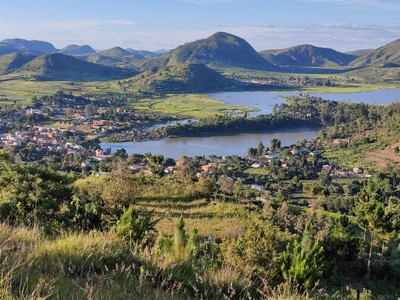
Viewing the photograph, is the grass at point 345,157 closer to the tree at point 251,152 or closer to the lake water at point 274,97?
the tree at point 251,152

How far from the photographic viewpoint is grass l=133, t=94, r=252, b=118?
65125mm

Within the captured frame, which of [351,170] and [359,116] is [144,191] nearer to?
[351,170]

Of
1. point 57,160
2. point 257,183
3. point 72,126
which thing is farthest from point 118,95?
Result: point 257,183

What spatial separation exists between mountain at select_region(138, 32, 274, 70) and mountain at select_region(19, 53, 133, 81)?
44.5m

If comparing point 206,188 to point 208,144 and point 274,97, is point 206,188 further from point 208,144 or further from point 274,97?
point 274,97

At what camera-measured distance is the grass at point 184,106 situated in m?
65.1

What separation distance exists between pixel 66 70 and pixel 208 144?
7047 centimetres

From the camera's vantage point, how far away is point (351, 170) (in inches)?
1601

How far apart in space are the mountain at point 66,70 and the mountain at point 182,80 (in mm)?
13084

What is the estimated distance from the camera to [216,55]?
183 meters

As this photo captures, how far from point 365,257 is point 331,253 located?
1.33 m

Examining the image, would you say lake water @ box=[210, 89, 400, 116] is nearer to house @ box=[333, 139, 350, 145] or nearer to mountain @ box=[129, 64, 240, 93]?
mountain @ box=[129, 64, 240, 93]

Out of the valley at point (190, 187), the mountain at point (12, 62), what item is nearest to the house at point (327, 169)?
the valley at point (190, 187)

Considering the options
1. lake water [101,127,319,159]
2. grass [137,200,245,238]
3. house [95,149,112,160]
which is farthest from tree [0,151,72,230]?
lake water [101,127,319,159]
